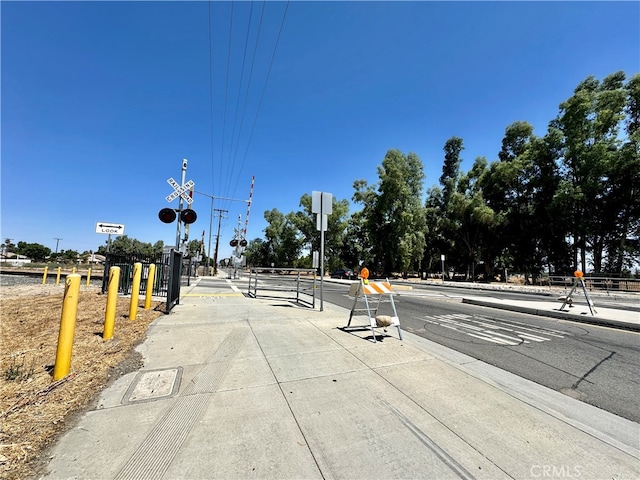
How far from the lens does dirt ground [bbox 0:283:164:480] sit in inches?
89.5

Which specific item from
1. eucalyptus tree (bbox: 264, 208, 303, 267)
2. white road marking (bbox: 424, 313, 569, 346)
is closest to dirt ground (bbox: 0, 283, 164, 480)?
white road marking (bbox: 424, 313, 569, 346)

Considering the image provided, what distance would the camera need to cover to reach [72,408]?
2900 mm

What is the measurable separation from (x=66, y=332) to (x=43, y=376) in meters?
0.59

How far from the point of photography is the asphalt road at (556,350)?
3.68 m

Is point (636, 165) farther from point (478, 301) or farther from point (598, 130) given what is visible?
point (478, 301)

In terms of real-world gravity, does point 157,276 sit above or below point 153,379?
above

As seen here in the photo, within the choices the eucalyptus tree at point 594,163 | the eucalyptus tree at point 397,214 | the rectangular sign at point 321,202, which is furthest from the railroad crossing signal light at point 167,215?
the eucalyptus tree at point 594,163

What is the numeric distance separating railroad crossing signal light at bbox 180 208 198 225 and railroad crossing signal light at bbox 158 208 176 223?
42 centimetres

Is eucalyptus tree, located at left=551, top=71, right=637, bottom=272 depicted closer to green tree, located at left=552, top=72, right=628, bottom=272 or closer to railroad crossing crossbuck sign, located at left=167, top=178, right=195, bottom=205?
green tree, located at left=552, top=72, right=628, bottom=272

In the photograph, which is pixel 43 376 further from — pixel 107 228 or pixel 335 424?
pixel 107 228

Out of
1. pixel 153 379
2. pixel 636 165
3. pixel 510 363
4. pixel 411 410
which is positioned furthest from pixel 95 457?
pixel 636 165

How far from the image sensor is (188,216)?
9.63 metres

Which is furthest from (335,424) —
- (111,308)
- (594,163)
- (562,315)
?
(594,163)

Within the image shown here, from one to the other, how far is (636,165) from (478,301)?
26.9 m
